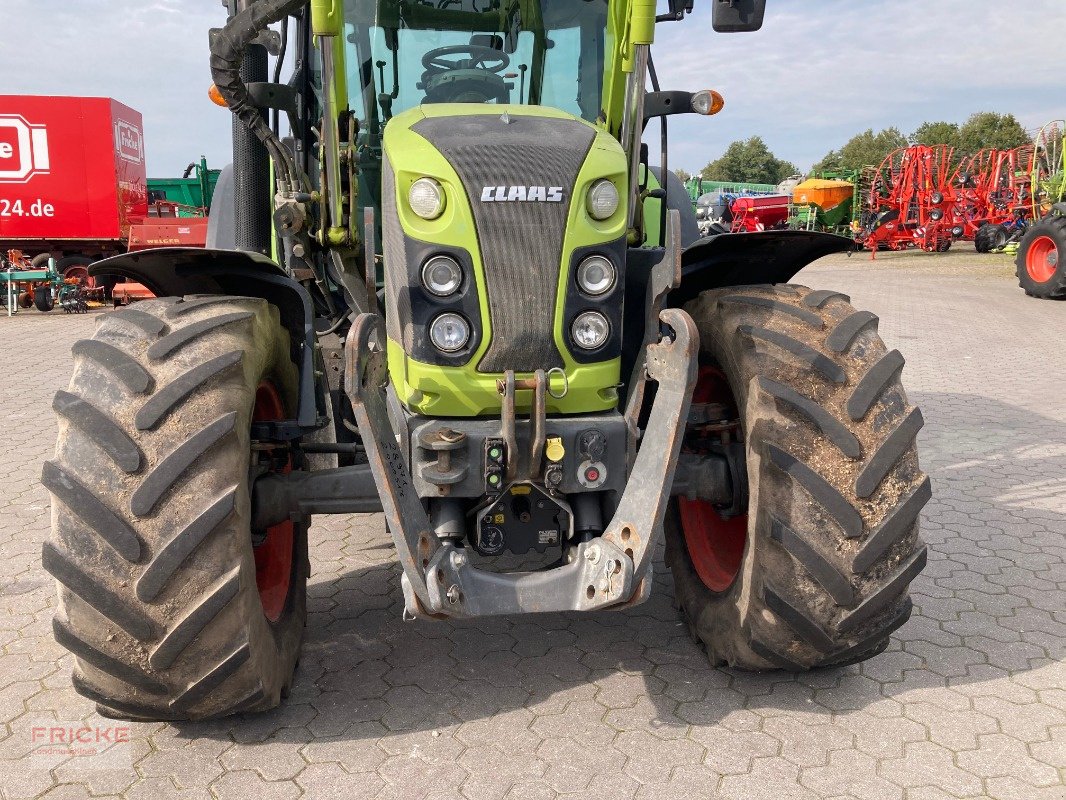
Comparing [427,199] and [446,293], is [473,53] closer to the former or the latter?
[427,199]

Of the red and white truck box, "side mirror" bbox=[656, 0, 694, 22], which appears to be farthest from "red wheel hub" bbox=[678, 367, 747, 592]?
the red and white truck box

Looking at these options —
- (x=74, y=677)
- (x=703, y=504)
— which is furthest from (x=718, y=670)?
(x=74, y=677)

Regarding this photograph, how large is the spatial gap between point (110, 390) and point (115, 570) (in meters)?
0.51

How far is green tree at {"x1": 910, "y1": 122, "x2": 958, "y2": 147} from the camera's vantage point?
66562 millimetres

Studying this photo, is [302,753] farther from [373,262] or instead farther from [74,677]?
[373,262]

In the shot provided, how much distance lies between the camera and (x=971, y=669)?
3.29m

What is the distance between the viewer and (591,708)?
3.03 meters

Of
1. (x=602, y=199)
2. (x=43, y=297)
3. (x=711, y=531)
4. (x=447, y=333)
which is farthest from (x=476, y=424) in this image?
(x=43, y=297)

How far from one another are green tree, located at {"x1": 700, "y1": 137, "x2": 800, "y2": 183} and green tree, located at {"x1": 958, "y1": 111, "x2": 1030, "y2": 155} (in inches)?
954

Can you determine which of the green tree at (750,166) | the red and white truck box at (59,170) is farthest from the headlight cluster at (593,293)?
the green tree at (750,166)

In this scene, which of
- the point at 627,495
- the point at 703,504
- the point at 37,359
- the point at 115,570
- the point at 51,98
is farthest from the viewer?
the point at 51,98

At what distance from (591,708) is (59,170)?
1649cm

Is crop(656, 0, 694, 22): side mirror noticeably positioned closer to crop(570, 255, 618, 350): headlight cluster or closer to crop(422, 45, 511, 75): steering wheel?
crop(422, 45, 511, 75): steering wheel

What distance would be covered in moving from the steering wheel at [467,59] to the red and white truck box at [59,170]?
14562mm
